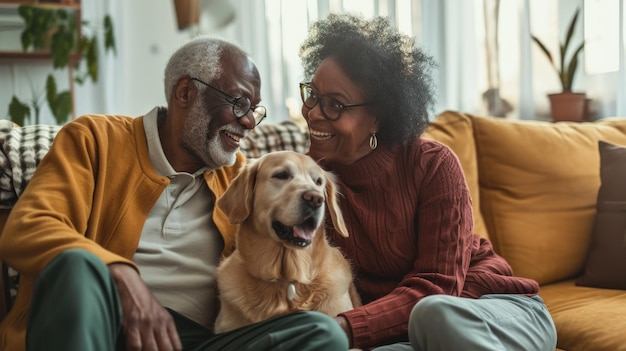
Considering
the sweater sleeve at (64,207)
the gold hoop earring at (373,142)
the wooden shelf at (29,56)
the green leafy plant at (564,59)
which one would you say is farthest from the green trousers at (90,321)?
the wooden shelf at (29,56)

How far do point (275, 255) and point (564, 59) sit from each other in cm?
203

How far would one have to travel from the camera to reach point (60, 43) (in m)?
3.49

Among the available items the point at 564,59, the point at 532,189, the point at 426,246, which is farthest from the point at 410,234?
the point at 564,59

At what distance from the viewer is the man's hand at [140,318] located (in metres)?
1.27

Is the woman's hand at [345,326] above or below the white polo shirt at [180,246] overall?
below

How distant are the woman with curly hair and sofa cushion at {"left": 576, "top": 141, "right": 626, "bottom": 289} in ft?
1.79

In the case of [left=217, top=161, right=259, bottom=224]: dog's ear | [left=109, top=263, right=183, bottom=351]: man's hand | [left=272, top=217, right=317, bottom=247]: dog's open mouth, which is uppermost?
[left=217, top=161, right=259, bottom=224]: dog's ear

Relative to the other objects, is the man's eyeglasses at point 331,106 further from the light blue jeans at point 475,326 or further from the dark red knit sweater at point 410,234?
the light blue jeans at point 475,326

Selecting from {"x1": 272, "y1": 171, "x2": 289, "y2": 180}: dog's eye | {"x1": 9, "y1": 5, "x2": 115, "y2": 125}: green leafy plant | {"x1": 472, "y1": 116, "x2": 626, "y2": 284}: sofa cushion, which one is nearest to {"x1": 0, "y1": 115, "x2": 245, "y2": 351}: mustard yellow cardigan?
{"x1": 272, "y1": 171, "x2": 289, "y2": 180}: dog's eye

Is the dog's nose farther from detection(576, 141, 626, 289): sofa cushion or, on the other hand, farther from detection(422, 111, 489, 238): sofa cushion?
detection(576, 141, 626, 289): sofa cushion

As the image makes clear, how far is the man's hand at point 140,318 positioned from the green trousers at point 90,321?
3 cm

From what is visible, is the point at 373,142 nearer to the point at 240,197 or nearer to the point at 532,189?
the point at 240,197

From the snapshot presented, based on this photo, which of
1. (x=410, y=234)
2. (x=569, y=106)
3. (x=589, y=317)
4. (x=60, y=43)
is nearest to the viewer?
(x=410, y=234)

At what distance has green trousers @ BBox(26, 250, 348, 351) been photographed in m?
1.15
